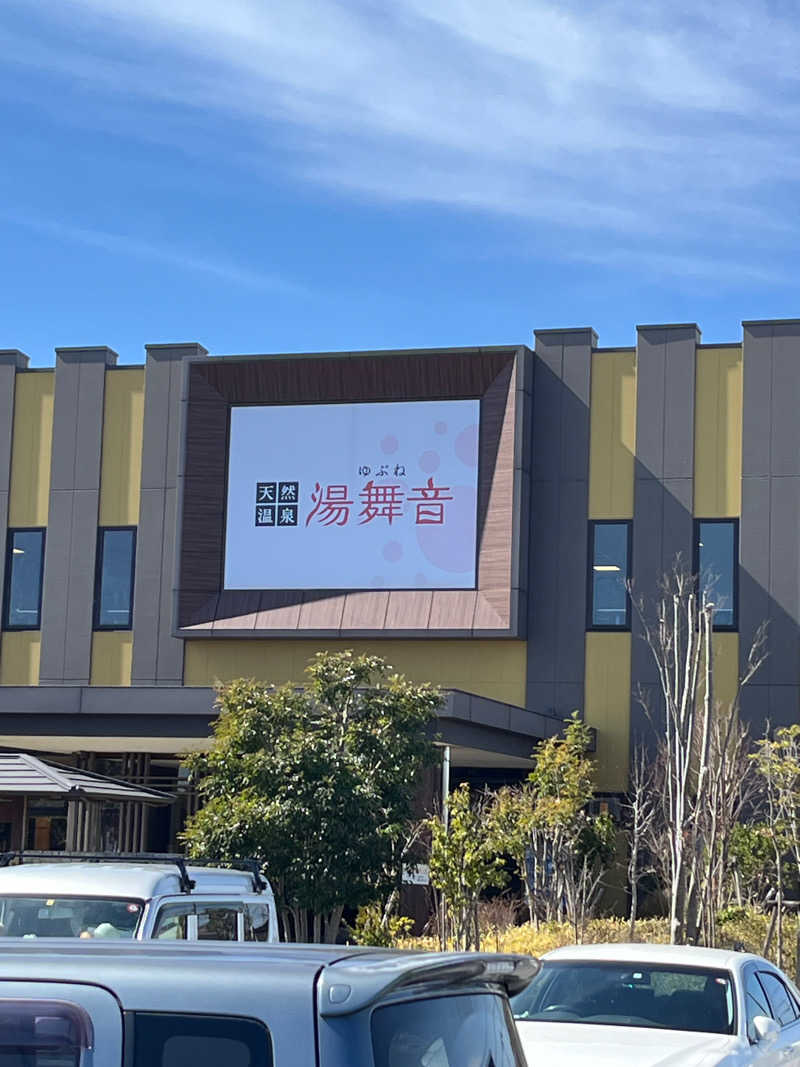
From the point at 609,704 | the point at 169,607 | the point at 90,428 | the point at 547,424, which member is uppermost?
the point at 90,428

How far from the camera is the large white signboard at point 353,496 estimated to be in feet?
105

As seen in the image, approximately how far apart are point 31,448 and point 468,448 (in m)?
→ 10.3

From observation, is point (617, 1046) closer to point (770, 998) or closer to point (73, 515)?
point (770, 998)

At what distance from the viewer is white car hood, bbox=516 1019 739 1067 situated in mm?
9211

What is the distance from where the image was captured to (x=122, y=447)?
3531 centimetres

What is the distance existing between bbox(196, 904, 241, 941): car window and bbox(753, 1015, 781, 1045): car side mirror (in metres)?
3.48

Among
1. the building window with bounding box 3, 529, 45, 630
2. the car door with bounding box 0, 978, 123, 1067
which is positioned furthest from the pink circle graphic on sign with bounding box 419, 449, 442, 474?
the car door with bounding box 0, 978, 123, 1067

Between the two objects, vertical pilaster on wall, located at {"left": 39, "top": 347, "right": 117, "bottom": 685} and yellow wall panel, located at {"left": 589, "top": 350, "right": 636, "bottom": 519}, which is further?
vertical pilaster on wall, located at {"left": 39, "top": 347, "right": 117, "bottom": 685}

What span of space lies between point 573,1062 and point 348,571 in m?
23.5

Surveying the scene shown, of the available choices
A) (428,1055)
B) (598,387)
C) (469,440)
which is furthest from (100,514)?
(428,1055)

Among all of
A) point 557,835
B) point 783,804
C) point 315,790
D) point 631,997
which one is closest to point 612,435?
point 557,835

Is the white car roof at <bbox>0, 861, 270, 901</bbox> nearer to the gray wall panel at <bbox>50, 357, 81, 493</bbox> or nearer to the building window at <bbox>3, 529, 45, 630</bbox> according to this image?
the building window at <bbox>3, 529, 45, 630</bbox>

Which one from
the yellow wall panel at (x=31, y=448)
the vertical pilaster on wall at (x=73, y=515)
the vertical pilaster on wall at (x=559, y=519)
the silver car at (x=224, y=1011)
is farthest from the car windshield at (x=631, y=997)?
the yellow wall panel at (x=31, y=448)

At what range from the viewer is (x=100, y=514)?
35125 millimetres
